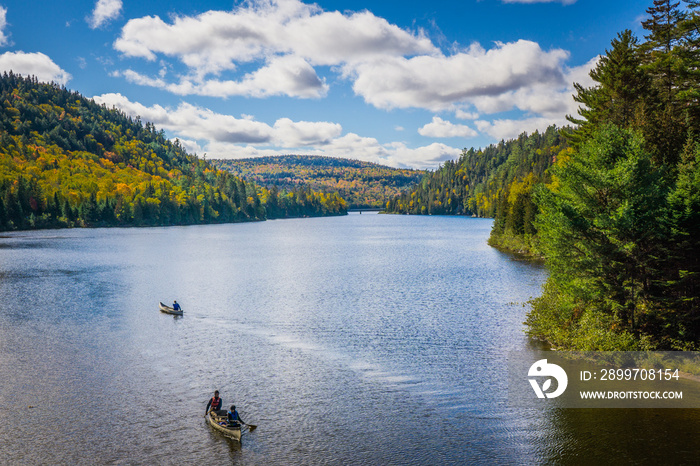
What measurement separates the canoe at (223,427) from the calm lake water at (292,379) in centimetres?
39

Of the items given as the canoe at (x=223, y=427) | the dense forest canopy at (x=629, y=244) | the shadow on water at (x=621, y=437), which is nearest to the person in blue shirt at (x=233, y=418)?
the canoe at (x=223, y=427)

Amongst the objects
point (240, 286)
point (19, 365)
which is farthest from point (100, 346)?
point (240, 286)

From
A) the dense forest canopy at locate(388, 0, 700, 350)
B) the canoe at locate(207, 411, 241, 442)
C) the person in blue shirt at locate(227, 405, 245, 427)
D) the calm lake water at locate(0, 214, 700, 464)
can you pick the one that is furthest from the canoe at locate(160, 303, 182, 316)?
the dense forest canopy at locate(388, 0, 700, 350)

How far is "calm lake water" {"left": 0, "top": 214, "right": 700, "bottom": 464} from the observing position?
21.7 m

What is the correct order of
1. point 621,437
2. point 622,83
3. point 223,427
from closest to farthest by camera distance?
point 621,437 → point 223,427 → point 622,83

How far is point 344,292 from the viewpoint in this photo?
196 feet

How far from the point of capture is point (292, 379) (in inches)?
1200

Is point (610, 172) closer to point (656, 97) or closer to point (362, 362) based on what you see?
point (362, 362)

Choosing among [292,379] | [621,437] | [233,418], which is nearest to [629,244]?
[621,437]

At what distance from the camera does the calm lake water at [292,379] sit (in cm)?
2170

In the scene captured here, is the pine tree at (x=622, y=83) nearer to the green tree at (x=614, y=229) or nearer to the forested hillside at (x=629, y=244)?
the forested hillside at (x=629, y=244)

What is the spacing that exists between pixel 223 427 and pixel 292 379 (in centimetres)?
778

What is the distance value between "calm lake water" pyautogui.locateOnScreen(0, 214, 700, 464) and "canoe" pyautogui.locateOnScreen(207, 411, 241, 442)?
389 millimetres

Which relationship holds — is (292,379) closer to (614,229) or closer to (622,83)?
(614,229)
